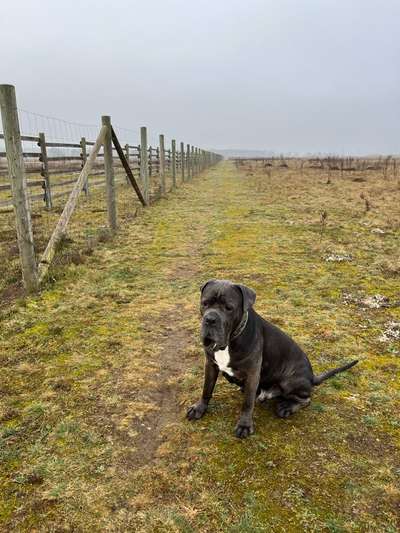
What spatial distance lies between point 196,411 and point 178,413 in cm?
18

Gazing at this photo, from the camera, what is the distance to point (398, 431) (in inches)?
120

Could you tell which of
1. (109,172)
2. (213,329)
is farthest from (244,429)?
(109,172)

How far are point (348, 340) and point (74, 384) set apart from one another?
2.94 m

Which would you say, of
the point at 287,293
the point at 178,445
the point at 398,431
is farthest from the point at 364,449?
the point at 287,293

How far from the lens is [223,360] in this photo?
116 inches

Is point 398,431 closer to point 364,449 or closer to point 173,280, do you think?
point 364,449

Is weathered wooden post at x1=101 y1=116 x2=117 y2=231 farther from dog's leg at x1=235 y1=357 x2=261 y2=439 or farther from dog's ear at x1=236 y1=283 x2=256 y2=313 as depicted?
dog's leg at x1=235 y1=357 x2=261 y2=439

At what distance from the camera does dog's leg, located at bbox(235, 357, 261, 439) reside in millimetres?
2980

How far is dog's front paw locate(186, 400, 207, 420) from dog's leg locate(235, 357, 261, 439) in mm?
332

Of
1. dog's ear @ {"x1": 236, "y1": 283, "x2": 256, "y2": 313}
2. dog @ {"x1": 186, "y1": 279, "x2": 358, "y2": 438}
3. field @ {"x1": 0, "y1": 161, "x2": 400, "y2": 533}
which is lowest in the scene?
field @ {"x1": 0, "y1": 161, "x2": 400, "y2": 533}

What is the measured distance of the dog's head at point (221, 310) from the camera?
2707 millimetres

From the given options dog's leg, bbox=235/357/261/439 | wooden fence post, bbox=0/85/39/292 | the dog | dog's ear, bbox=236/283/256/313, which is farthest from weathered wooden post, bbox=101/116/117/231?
dog's leg, bbox=235/357/261/439

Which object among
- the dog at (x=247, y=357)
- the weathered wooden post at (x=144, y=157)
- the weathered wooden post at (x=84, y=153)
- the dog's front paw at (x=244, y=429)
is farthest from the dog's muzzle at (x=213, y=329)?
the weathered wooden post at (x=84, y=153)

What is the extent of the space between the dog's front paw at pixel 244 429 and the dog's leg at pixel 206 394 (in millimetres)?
340
